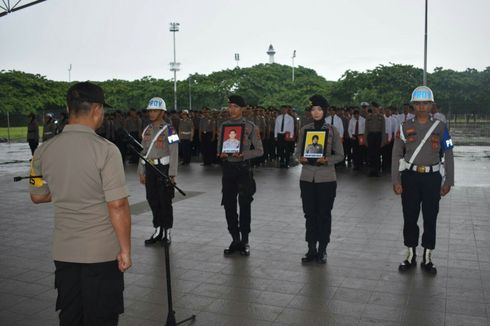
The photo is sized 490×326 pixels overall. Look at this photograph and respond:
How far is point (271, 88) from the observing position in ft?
189

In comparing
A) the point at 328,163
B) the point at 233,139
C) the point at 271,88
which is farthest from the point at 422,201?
the point at 271,88

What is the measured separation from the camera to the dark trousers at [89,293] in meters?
2.98

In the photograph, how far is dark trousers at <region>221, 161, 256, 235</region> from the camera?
20.5 ft

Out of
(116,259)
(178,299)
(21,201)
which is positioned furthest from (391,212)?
(21,201)

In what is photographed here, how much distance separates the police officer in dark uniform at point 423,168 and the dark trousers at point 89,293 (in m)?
3.64

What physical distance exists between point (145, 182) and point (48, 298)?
2312mm

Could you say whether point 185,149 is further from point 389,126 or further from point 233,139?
point 233,139

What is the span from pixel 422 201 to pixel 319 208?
116cm

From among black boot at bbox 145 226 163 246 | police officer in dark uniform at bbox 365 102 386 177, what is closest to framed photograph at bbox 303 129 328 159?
black boot at bbox 145 226 163 246

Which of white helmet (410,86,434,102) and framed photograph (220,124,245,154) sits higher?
white helmet (410,86,434,102)

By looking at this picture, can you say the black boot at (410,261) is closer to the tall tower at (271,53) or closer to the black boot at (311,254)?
the black boot at (311,254)

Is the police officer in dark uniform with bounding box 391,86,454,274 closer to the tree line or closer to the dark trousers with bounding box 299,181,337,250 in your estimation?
the dark trousers with bounding box 299,181,337,250

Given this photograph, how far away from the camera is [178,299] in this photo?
484 cm

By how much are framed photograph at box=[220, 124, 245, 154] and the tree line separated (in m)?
32.3
